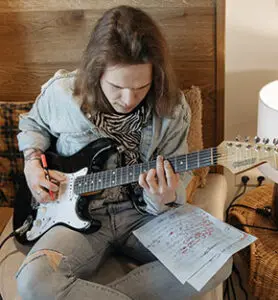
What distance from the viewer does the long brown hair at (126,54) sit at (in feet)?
A: 3.59

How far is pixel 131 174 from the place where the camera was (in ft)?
3.86

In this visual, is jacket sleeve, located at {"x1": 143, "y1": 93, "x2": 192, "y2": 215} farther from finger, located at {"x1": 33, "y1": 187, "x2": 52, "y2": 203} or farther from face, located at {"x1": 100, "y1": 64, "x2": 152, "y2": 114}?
finger, located at {"x1": 33, "y1": 187, "x2": 52, "y2": 203}

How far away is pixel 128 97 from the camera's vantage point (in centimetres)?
112

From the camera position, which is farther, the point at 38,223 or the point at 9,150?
the point at 9,150

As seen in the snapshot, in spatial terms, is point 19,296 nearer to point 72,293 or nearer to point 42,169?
point 72,293

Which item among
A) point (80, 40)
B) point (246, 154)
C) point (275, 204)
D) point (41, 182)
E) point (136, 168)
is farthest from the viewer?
point (80, 40)

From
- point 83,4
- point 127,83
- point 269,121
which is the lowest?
point 269,121

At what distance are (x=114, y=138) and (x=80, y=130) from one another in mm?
98

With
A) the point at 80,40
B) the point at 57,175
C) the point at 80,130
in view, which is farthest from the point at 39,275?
the point at 80,40

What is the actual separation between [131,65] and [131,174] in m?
0.27

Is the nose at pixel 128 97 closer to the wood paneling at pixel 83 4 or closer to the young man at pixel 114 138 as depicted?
the young man at pixel 114 138

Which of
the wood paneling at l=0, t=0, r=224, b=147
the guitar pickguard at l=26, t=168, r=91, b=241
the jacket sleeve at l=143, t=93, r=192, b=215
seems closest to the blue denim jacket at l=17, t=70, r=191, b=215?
the jacket sleeve at l=143, t=93, r=192, b=215

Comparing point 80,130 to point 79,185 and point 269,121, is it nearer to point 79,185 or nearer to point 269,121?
point 79,185

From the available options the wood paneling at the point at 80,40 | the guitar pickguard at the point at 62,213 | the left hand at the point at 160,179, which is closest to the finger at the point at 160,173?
the left hand at the point at 160,179
